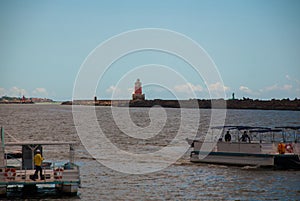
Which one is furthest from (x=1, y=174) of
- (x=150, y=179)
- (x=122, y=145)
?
(x=122, y=145)

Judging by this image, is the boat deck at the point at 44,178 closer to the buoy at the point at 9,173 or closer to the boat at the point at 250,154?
the buoy at the point at 9,173

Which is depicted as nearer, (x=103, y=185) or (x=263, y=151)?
(x=103, y=185)

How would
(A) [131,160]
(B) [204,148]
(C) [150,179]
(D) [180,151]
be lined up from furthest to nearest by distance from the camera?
(D) [180,151] → (A) [131,160] → (B) [204,148] → (C) [150,179]

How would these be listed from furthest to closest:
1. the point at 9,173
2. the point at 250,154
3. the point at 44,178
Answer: the point at 250,154
the point at 44,178
the point at 9,173

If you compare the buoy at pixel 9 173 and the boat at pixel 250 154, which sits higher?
the boat at pixel 250 154

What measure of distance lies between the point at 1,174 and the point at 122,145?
116 feet

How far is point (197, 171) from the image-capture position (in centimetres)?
4516

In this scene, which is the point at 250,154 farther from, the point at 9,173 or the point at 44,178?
the point at 9,173

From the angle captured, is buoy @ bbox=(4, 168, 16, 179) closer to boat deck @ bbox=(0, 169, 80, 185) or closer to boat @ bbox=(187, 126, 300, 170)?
boat deck @ bbox=(0, 169, 80, 185)

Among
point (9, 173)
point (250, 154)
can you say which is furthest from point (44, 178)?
point (250, 154)

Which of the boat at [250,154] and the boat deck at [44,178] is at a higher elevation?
the boat at [250,154]

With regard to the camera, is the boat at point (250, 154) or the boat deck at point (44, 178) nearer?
the boat deck at point (44, 178)

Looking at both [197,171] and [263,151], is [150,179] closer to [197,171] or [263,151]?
[197,171]

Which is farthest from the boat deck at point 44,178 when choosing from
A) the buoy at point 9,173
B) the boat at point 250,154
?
the boat at point 250,154
